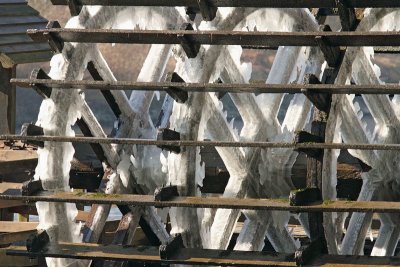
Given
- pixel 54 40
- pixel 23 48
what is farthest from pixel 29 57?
pixel 54 40

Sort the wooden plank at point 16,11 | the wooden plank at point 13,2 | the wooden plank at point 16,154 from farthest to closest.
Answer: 1. the wooden plank at point 13,2
2. the wooden plank at point 16,11
3. the wooden plank at point 16,154

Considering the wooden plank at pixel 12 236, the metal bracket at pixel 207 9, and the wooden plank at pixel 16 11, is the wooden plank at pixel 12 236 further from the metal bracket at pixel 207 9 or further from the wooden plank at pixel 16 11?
the wooden plank at pixel 16 11

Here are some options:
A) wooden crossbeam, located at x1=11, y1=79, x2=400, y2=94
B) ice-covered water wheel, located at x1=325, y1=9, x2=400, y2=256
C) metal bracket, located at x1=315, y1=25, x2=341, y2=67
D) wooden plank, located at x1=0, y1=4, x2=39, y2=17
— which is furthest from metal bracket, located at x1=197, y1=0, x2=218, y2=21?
wooden plank, located at x1=0, y1=4, x2=39, y2=17

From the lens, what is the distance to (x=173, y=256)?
11.9 meters

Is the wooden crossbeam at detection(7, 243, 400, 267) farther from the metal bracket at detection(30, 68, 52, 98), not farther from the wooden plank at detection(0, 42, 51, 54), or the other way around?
the wooden plank at detection(0, 42, 51, 54)

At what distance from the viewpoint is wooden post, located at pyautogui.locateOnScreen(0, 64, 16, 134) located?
16.8m

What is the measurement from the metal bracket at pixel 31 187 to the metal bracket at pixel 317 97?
7.62 ft

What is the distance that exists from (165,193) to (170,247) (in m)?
0.43

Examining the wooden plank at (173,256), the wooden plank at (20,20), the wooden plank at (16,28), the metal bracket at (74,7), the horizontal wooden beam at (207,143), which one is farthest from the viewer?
the wooden plank at (20,20)

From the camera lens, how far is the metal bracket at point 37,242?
1241 centimetres

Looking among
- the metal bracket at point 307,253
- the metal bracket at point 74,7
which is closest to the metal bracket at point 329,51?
the metal bracket at point 307,253

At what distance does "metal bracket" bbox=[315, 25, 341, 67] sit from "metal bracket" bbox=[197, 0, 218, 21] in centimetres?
94

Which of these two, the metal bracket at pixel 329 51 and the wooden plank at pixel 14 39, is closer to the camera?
the metal bracket at pixel 329 51

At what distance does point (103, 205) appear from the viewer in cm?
1352
